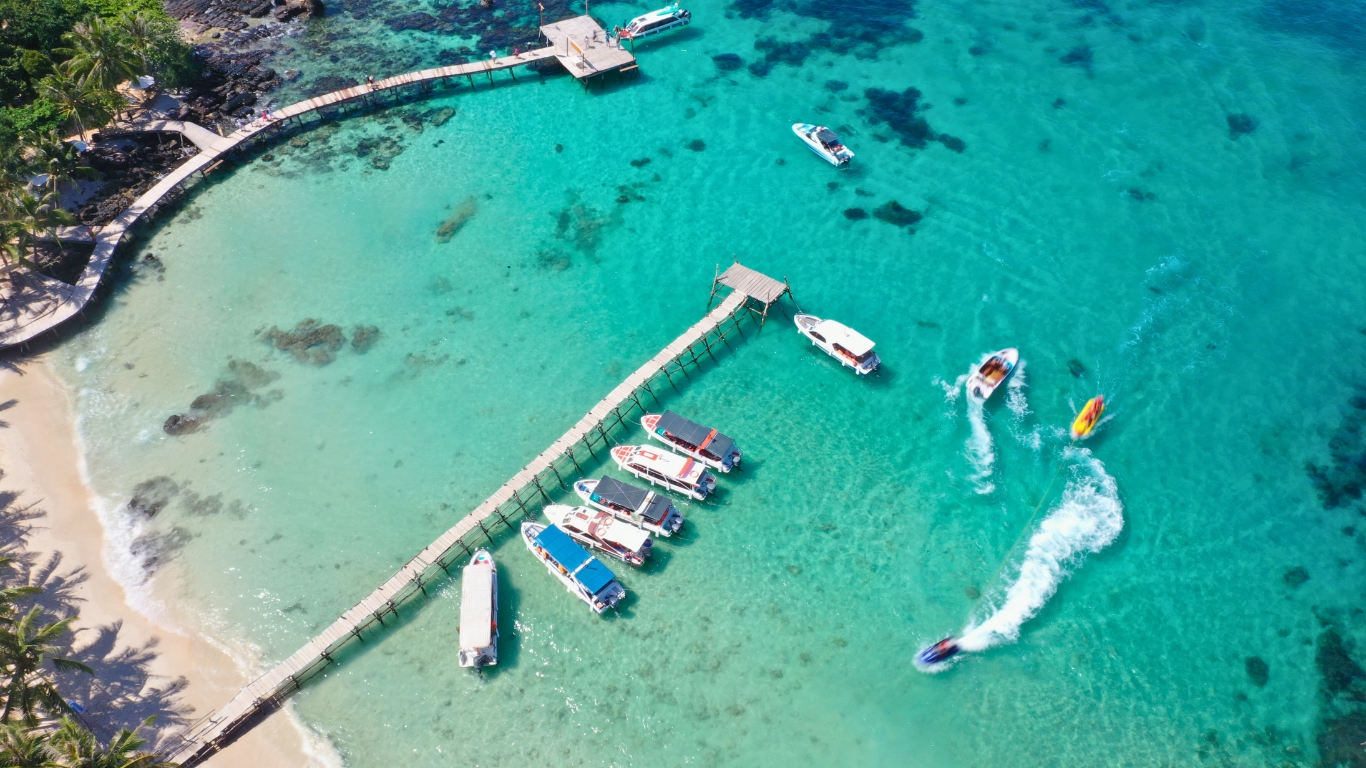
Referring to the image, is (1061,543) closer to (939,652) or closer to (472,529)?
(939,652)

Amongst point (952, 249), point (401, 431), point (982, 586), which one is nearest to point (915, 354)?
point (952, 249)

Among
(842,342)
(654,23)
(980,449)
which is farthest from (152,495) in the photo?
(654,23)

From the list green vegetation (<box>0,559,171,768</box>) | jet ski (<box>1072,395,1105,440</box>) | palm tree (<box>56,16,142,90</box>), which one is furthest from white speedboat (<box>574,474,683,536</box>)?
palm tree (<box>56,16,142,90</box>)

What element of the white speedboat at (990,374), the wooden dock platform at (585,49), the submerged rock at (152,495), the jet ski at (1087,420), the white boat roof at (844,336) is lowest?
the submerged rock at (152,495)

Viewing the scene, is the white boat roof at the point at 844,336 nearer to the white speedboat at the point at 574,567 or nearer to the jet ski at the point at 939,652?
the jet ski at the point at 939,652

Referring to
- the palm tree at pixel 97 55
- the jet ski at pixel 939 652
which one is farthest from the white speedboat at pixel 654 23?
the jet ski at pixel 939 652
